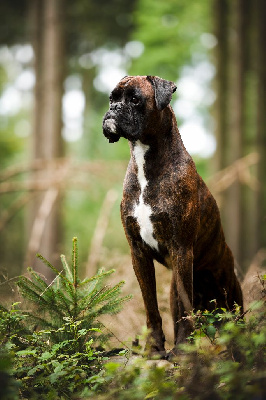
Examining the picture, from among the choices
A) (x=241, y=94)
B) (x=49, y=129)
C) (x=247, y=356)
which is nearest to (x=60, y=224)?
(x=49, y=129)

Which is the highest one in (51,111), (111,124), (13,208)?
(51,111)

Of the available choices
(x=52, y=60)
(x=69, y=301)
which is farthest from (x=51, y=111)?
(x=69, y=301)

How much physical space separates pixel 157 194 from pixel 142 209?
16 cm

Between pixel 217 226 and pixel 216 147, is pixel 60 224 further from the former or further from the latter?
pixel 217 226

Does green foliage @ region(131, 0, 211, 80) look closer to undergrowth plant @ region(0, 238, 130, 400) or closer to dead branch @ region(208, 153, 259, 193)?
dead branch @ region(208, 153, 259, 193)

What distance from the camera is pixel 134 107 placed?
3369 mm

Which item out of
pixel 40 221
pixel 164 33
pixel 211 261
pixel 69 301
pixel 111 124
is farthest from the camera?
pixel 164 33

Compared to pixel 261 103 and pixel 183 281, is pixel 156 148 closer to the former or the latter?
pixel 183 281

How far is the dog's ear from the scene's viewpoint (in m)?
3.40

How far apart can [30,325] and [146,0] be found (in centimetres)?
1480

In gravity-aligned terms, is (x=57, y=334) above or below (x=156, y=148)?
below

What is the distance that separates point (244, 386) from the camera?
8.32ft

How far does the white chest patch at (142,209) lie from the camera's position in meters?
3.54

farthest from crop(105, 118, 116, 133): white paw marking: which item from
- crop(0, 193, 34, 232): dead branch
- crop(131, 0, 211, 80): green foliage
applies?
crop(131, 0, 211, 80): green foliage
